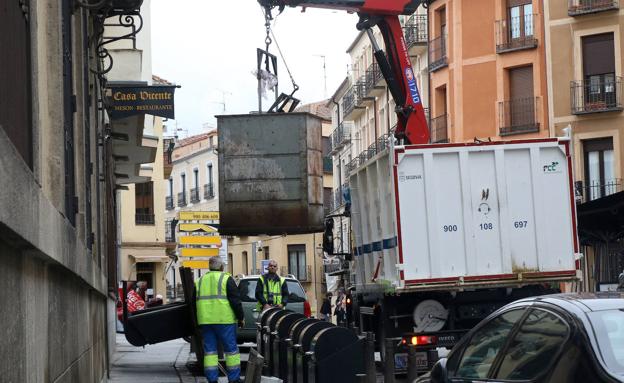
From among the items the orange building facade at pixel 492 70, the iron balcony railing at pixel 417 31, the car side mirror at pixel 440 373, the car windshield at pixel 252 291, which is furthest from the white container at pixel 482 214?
the iron balcony railing at pixel 417 31

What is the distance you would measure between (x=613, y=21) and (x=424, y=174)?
29.8 metres

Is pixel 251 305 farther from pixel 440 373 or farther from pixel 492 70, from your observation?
pixel 492 70

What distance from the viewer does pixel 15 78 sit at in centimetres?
495

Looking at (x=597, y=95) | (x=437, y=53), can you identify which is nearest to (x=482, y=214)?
(x=597, y=95)

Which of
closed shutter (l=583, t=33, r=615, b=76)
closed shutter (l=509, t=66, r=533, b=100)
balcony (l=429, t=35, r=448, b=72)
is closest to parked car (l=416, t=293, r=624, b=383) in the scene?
closed shutter (l=583, t=33, r=615, b=76)

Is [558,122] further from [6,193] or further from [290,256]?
[6,193]

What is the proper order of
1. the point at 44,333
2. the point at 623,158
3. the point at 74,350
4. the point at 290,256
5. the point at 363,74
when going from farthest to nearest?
the point at 290,256 → the point at 363,74 → the point at 623,158 → the point at 74,350 → the point at 44,333

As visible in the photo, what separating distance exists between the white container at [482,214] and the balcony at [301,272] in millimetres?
58108

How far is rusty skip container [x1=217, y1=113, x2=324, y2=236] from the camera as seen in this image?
19.6 m

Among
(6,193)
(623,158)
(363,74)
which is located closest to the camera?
(6,193)

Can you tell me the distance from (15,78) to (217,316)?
10106 millimetres

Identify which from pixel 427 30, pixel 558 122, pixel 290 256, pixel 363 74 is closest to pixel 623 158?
pixel 558 122

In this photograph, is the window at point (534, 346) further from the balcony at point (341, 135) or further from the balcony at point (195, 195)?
the balcony at point (195, 195)

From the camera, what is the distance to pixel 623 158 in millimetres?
41656
